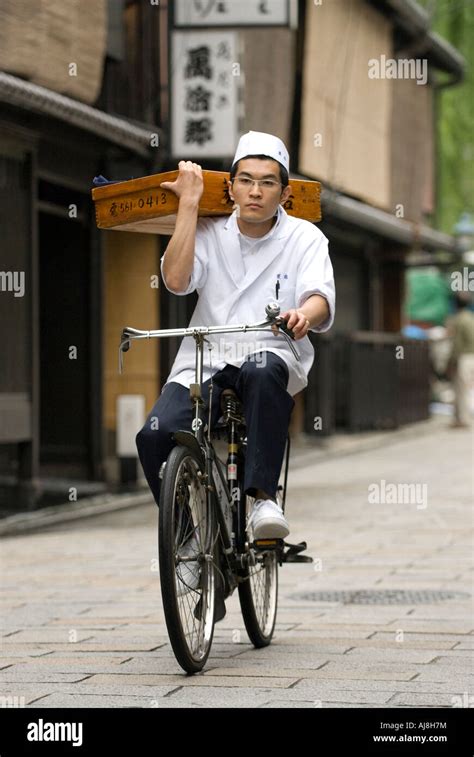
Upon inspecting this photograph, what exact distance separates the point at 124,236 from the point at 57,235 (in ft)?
3.76

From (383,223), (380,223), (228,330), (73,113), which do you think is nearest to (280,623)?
(228,330)

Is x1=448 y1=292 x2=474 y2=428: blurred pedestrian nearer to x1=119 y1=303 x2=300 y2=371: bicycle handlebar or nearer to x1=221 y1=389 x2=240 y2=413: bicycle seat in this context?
x1=221 y1=389 x2=240 y2=413: bicycle seat

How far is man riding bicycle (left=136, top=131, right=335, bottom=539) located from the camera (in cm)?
574

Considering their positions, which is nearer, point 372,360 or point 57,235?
point 57,235

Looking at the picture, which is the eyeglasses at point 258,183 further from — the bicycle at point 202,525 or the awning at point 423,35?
the awning at point 423,35

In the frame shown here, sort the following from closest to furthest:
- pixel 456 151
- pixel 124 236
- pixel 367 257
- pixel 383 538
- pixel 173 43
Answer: pixel 383 538
pixel 173 43
pixel 124 236
pixel 367 257
pixel 456 151

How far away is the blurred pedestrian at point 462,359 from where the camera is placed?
2538 cm

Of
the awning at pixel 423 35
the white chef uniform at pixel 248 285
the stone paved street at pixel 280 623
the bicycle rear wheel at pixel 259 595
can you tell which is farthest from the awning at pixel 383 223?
the white chef uniform at pixel 248 285

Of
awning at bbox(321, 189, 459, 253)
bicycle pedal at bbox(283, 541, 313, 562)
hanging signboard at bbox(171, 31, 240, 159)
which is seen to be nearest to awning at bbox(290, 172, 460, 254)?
awning at bbox(321, 189, 459, 253)

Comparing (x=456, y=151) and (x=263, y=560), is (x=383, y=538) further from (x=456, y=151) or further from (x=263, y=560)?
(x=456, y=151)

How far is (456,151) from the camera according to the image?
36.7 meters

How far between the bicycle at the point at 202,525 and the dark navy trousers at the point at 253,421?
0.07 m

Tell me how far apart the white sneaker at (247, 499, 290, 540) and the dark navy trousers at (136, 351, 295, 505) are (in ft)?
0.17
